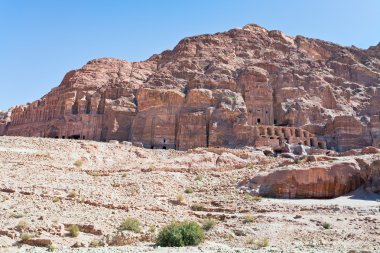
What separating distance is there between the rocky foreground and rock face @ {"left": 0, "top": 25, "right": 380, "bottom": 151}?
55.5ft

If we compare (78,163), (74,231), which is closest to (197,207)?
(74,231)

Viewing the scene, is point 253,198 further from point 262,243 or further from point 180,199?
point 262,243

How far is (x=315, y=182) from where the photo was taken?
25266 mm

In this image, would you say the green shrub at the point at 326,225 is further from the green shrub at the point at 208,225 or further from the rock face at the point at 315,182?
the rock face at the point at 315,182

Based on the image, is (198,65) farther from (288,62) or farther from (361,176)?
(361,176)

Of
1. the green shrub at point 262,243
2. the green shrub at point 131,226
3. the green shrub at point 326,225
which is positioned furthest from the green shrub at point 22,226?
the green shrub at point 326,225

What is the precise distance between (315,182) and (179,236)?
40.6 feet

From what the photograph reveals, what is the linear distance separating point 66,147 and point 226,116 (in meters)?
22.4

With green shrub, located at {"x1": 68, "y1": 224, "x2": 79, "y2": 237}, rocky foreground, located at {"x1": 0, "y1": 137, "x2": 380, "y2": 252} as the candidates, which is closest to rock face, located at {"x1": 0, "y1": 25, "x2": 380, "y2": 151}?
rocky foreground, located at {"x1": 0, "y1": 137, "x2": 380, "y2": 252}

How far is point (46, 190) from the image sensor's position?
22.9m

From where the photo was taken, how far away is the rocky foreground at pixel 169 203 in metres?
16.0

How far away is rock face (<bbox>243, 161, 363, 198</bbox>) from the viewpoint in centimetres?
2520

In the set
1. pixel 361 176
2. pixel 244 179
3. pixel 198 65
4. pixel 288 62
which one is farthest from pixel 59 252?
pixel 288 62

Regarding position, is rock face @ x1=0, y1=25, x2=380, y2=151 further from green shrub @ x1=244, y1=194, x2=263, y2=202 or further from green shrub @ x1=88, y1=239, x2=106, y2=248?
green shrub @ x1=88, y1=239, x2=106, y2=248
